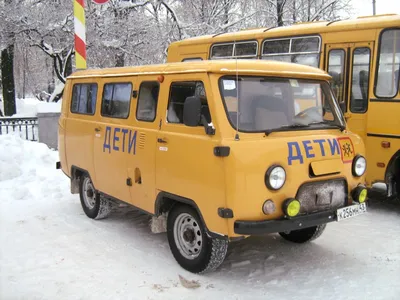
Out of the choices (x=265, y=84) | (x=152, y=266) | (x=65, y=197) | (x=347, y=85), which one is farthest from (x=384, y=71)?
(x=65, y=197)

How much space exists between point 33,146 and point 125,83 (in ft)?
17.2

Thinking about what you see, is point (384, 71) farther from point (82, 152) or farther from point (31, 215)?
A: point (31, 215)

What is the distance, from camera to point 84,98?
7.32 m

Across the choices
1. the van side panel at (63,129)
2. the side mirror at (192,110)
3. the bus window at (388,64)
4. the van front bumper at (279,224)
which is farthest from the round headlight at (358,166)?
the van side panel at (63,129)

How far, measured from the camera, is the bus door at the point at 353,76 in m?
7.88

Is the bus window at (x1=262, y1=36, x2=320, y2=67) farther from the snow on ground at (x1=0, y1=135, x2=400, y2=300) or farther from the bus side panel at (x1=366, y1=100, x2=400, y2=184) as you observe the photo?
→ the snow on ground at (x1=0, y1=135, x2=400, y2=300)

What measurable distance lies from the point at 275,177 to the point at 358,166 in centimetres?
132

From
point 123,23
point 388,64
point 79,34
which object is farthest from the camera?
point 123,23

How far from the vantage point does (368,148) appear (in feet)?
25.5

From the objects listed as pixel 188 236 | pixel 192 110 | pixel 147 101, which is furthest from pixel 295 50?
pixel 188 236

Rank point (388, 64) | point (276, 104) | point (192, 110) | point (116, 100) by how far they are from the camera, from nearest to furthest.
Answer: point (192, 110) < point (276, 104) < point (116, 100) < point (388, 64)

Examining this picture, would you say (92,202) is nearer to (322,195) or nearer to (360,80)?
(322,195)

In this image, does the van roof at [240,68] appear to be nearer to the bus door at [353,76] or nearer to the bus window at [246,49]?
the bus door at [353,76]

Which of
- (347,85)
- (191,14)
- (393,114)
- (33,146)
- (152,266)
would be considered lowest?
(152,266)
